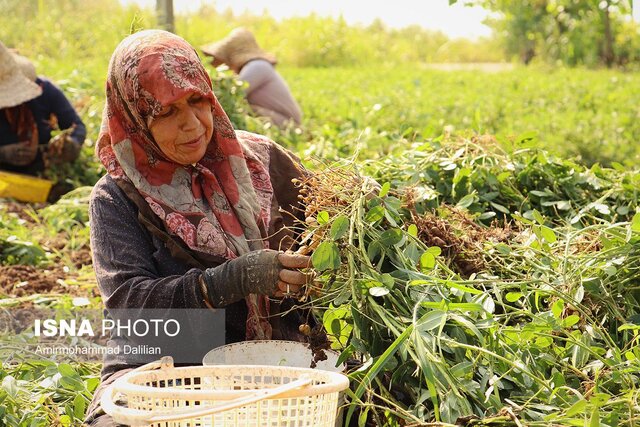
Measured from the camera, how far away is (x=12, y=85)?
6.08m

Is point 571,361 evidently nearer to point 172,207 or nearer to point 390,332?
point 390,332

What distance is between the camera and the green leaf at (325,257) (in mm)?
2264

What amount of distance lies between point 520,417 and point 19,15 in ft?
52.6

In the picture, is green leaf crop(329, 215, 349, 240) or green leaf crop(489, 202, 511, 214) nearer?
green leaf crop(329, 215, 349, 240)

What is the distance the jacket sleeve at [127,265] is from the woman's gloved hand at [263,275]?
0.10 meters

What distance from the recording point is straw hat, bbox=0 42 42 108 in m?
6.02

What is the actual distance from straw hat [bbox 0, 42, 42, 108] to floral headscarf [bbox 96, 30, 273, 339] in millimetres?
3416

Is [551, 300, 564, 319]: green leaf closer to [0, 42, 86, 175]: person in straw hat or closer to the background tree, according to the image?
[0, 42, 86, 175]: person in straw hat

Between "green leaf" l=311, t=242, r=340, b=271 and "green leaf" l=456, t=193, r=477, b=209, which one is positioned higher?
"green leaf" l=311, t=242, r=340, b=271

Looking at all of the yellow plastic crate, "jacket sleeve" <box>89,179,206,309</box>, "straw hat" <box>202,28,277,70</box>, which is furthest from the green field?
"straw hat" <box>202,28,277,70</box>

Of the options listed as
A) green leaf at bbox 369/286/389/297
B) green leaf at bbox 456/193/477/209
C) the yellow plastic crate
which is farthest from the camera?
the yellow plastic crate

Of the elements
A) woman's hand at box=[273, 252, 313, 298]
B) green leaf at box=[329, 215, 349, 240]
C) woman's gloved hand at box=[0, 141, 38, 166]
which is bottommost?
woman's gloved hand at box=[0, 141, 38, 166]

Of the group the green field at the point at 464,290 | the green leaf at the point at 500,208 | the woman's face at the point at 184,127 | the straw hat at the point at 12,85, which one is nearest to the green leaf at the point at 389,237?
the green field at the point at 464,290

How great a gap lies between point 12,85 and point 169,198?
12.2ft
